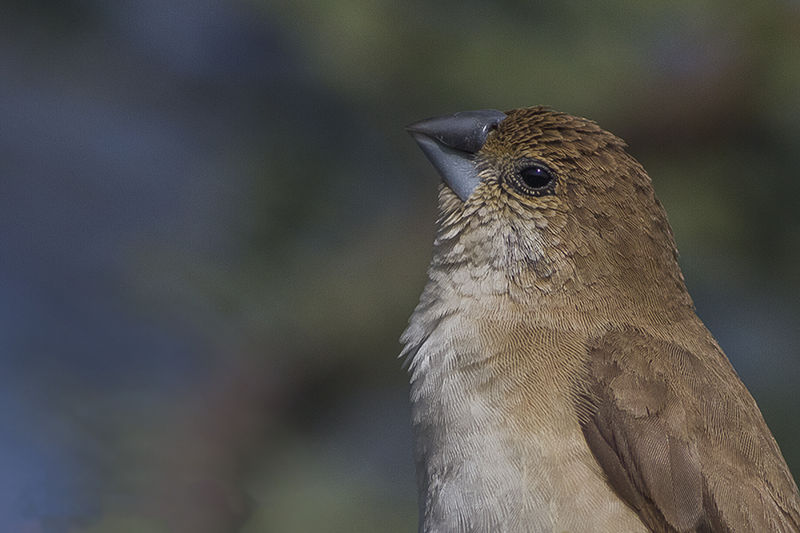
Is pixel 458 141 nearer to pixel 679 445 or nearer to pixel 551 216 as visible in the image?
pixel 551 216

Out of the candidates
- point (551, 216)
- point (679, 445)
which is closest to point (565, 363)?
point (679, 445)

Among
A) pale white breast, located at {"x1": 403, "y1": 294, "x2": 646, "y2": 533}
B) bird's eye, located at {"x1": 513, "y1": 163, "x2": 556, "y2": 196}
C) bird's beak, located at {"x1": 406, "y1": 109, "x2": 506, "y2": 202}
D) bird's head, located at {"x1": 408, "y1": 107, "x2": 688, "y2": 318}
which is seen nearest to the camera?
pale white breast, located at {"x1": 403, "y1": 294, "x2": 646, "y2": 533}

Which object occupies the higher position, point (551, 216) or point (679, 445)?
point (551, 216)

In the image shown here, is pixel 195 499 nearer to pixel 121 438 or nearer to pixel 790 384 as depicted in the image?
pixel 121 438

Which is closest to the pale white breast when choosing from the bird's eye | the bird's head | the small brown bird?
the small brown bird

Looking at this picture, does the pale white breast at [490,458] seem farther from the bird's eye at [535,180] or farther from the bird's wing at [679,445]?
the bird's eye at [535,180]

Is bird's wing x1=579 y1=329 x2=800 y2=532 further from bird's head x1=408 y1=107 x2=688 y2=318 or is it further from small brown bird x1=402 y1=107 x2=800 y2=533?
bird's head x1=408 y1=107 x2=688 y2=318

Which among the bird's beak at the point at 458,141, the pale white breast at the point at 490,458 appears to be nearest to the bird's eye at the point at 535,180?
the bird's beak at the point at 458,141

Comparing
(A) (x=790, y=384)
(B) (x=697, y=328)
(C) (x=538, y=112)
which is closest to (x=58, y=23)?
(C) (x=538, y=112)
